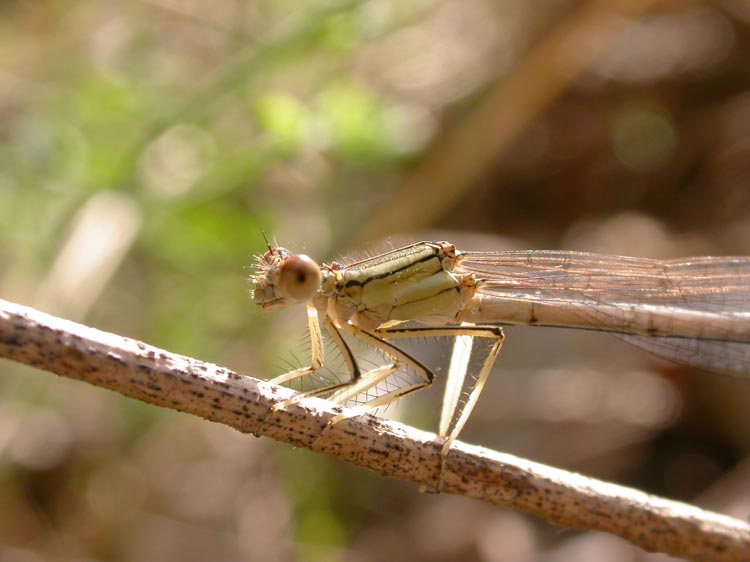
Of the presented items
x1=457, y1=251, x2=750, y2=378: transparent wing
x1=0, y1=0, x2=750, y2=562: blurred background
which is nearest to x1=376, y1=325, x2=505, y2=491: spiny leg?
x1=457, y1=251, x2=750, y2=378: transparent wing

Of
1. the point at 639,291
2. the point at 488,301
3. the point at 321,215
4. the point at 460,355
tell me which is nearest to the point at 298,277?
the point at 460,355

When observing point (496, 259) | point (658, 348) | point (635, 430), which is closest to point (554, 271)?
point (496, 259)

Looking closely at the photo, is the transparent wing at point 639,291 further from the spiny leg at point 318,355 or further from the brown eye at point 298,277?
the brown eye at point 298,277

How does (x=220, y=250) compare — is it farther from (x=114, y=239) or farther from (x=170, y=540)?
(x=170, y=540)

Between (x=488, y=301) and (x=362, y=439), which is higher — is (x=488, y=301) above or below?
above

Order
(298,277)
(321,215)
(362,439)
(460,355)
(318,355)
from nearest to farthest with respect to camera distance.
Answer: (362,439) → (298,277) → (318,355) → (460,355) → (321,215)

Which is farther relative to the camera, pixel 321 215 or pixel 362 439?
pixel 321 215

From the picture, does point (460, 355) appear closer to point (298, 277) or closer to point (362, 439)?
point (298, 277)
